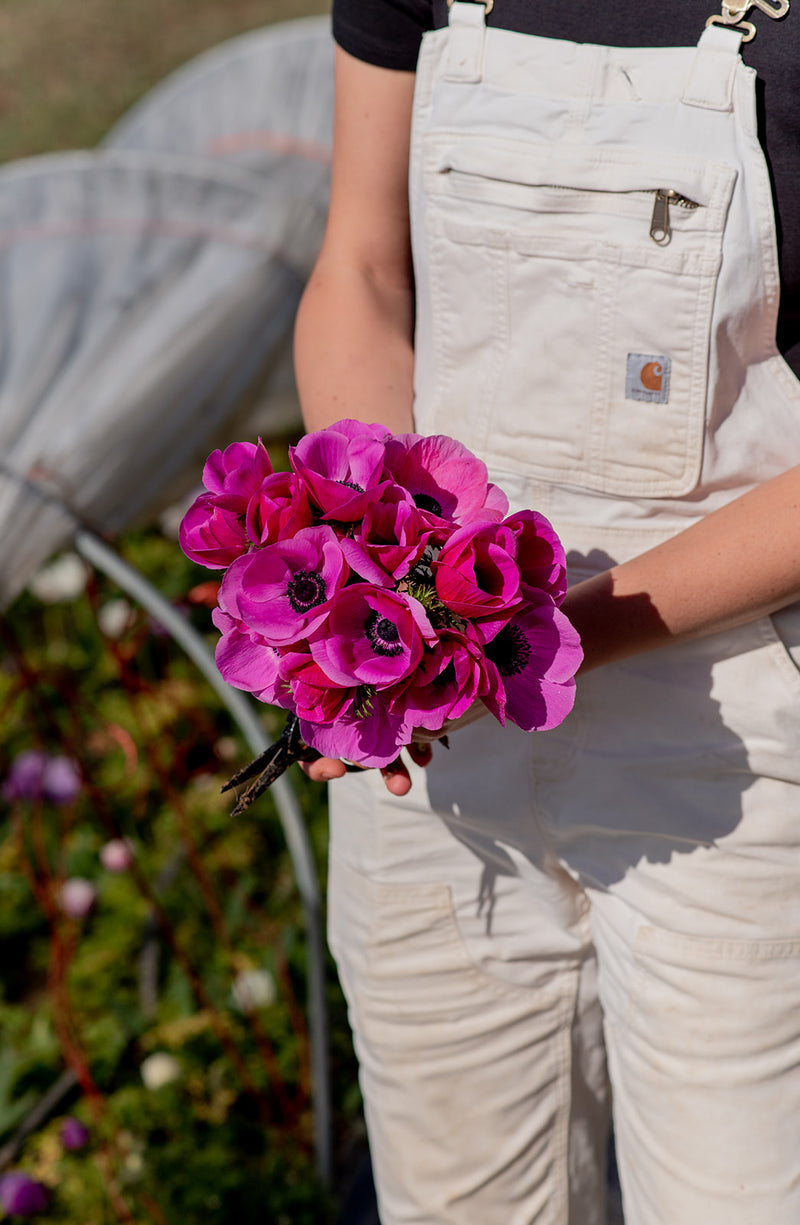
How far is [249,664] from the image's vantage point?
99 centimetres

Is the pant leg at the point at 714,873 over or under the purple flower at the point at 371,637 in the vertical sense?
under

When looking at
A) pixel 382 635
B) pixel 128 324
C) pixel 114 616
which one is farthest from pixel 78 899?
pixel 382 635

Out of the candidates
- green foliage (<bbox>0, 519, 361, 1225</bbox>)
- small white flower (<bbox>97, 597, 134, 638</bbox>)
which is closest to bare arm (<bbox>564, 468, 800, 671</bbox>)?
green foliage (<bbox>0, 519, 361, 1225</bbox>)

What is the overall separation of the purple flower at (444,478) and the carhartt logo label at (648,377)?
22cm

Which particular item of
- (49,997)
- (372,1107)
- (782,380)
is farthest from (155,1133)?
(782,380)

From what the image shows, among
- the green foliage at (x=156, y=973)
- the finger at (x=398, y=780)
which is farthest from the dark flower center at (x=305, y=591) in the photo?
the green foliage at (x=156, y=973)

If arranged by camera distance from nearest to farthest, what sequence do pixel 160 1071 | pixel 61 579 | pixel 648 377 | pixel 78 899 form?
pixel 648 377 → pixel 160 1071 → pixel 78 899 → pixel 61 579

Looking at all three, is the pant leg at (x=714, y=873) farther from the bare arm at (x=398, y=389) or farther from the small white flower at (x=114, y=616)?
the small white flower at (x=114, y=616)

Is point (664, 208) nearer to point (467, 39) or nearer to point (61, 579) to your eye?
point (467, 39)

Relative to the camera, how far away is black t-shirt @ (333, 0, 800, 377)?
1003 mm

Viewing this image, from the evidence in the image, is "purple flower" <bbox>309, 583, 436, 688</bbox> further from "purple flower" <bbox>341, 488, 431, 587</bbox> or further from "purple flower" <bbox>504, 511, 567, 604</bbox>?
"purple flower" <bbox>504, 511, 567, 604</bbox>

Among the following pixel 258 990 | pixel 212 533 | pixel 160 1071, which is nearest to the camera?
pixel 212 533

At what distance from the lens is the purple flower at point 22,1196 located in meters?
2.16

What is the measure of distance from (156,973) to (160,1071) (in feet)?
1.08
